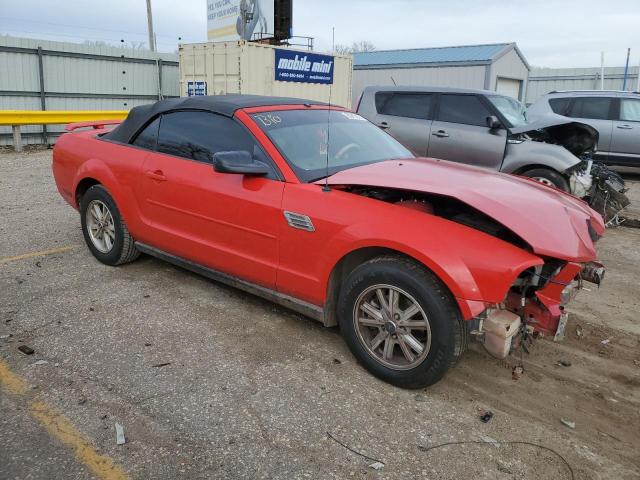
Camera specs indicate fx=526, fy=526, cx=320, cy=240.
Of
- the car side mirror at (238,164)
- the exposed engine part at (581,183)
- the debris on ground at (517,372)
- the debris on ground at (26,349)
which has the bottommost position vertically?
the debris on ground at (517,372)

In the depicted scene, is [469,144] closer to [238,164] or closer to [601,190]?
[601,190]

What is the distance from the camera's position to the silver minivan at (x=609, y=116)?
35.8 feet

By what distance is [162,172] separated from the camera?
4.21m

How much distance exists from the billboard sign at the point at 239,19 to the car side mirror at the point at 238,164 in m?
16.9

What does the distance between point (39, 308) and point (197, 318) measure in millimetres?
1225

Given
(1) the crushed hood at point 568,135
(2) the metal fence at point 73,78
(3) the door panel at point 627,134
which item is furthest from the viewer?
(2) the metal fence at point 73,78

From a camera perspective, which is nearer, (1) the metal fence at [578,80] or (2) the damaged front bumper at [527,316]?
(2) the damaged front bumper at [527,316]

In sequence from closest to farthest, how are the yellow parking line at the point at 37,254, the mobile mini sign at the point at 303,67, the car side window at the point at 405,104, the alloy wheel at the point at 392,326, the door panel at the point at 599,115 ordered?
1. the alloy wheel at the point at 392,326
2. the yellow parking line at the point at 37,254
3. the car side window at the point at 405,104
4. the door panel at the point at 599,115
5. the mobile mini sign at the point at 303,67

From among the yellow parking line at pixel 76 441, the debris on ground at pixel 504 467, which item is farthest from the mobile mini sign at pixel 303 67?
the debris on ground at pixel 504 467

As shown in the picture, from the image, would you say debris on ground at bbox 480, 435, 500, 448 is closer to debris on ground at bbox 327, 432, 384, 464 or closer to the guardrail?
debris on ground at bbox 327, 432, 384, 464

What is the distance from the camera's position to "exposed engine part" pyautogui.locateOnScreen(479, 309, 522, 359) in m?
2.79

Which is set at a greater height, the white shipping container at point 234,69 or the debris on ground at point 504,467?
the white shipping container at point 234,69

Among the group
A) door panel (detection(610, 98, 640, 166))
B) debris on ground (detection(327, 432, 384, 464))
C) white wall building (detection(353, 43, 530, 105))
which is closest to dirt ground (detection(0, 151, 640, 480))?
debris on ground (detection(327, 432, 384, 464))

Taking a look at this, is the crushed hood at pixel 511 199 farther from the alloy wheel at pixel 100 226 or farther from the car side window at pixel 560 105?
the car side window at pixel 560 105
